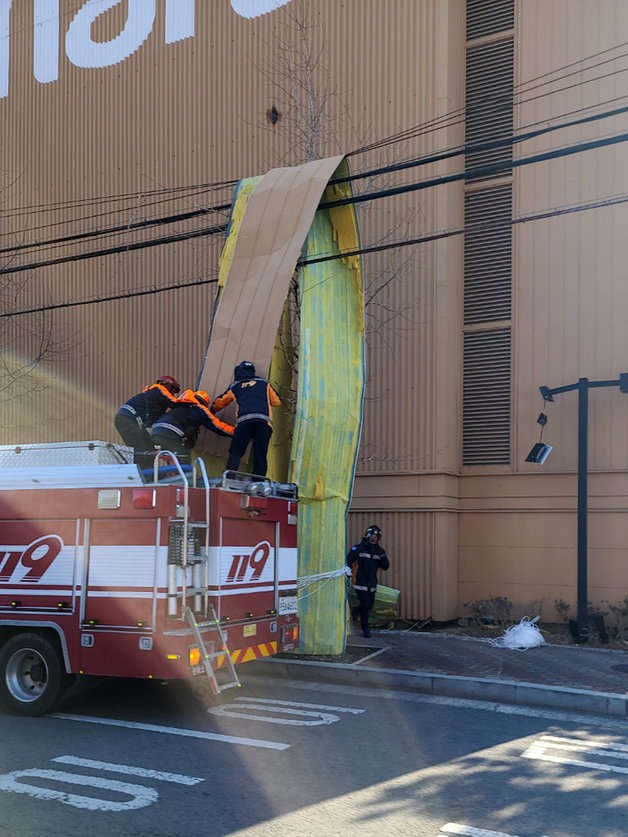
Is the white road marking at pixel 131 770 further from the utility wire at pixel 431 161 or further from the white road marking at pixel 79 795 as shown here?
the utility wire at pixel 431 161

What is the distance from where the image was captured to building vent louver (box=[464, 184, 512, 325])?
14.6m

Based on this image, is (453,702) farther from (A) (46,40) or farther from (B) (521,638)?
(A) (46,40)

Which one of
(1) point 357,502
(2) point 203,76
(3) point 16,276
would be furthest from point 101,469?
(3) point 16,276

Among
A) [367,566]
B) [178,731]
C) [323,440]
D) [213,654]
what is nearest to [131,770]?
[178,731]

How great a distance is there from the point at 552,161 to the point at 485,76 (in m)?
2.12

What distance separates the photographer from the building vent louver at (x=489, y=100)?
14.8 m

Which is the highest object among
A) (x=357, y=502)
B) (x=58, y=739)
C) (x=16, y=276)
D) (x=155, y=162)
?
(x=155, y=162)

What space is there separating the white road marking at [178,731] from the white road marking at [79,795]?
1.40 meters

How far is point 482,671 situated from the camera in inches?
408

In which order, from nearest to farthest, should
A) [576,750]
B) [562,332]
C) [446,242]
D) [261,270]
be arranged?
[576,750] < [261,270] < [562,332] < [446,242]

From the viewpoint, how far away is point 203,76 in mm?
17594

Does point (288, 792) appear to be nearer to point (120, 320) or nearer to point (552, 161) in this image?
point (552, 161)

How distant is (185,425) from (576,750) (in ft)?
17.9

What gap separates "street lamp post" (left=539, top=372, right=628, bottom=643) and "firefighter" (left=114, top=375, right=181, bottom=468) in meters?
6.11
